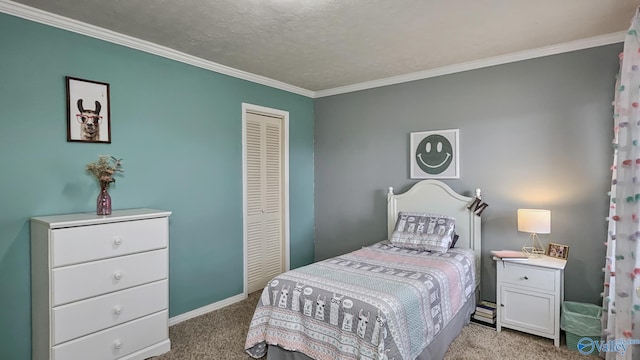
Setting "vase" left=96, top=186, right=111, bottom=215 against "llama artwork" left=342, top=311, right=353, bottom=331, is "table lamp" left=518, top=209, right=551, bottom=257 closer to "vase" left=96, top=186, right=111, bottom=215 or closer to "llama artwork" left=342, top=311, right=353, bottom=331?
"llama artwork" left=342, top=311, right=353, bottom=331

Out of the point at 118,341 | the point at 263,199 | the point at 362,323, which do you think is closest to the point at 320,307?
the point at 362,323

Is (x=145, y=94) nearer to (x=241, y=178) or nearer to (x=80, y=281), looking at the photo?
(x=241, y=178)

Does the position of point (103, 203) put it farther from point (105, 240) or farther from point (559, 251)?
point (559, 251)

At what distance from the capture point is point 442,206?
3592 mm

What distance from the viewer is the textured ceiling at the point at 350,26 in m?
2.27

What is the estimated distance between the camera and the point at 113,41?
2730 millimetres

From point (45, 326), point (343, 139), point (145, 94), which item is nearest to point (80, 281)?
point (45, 326)

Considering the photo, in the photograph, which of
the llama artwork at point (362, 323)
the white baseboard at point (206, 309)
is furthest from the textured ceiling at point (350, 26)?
the white baseboard at point (206, 309)

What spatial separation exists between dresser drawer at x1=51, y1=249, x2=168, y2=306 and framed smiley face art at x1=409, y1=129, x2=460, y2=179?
2.73m

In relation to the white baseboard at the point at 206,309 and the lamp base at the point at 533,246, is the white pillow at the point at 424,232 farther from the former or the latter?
the white baseboard at the point at 206,309

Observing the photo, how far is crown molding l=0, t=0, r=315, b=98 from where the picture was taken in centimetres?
228

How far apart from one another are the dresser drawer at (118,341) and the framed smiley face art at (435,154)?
2.90 m

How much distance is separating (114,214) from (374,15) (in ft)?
7.84

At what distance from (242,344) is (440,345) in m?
1.56
